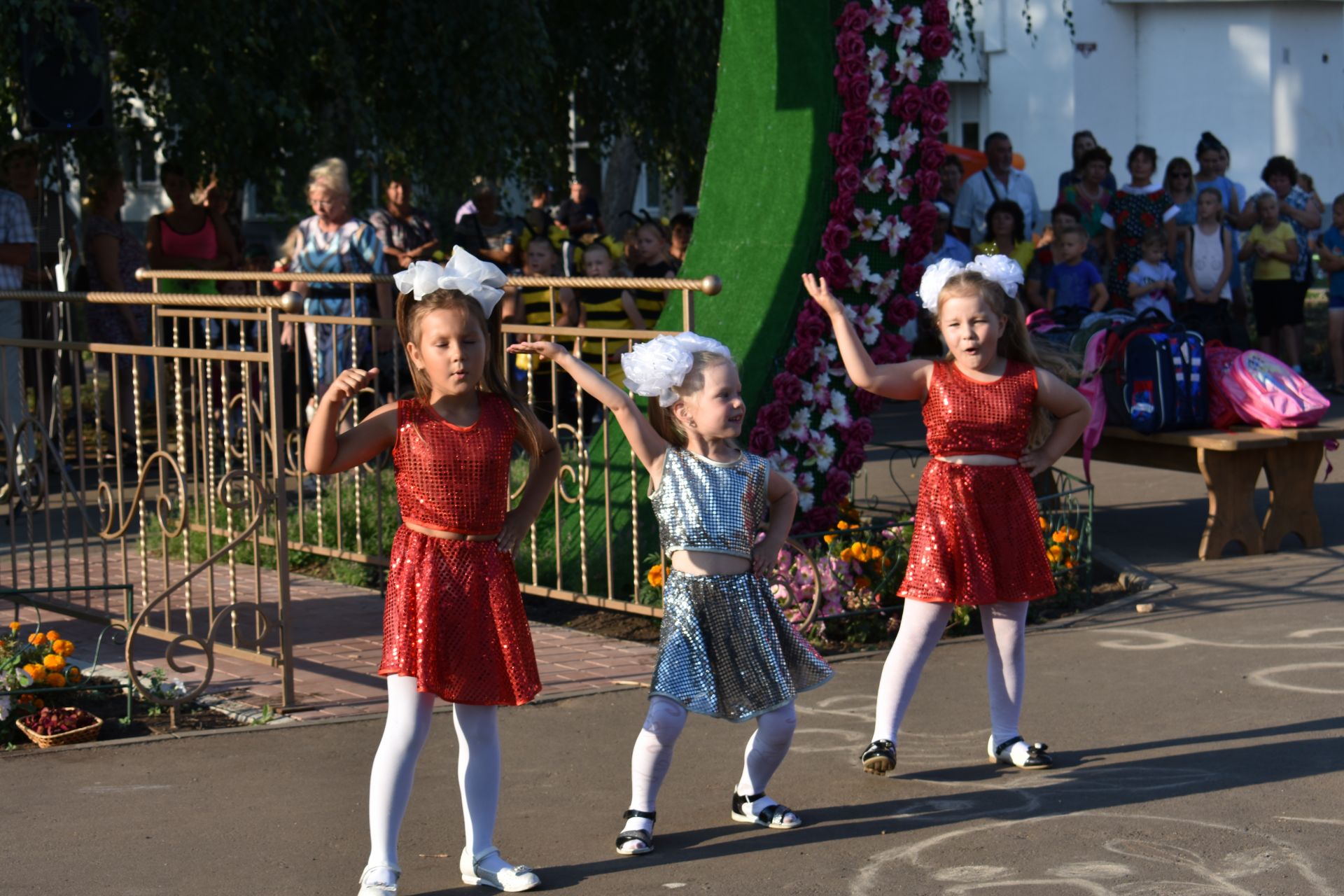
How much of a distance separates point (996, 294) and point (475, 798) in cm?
207

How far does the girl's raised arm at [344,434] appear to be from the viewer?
3.83 metres

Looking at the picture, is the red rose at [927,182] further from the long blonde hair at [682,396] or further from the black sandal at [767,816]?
the black sandal at [767,816]

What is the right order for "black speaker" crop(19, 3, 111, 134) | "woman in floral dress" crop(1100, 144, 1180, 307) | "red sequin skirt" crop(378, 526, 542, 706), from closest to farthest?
"red sequin skirt" crop(378, 526, 542, 706)
"black speaker" crop(19, 3, 111, 134)
"woman in floral dress" crop(1100, 144, 1180, 307)

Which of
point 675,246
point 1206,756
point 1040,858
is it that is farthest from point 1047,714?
point 675,246

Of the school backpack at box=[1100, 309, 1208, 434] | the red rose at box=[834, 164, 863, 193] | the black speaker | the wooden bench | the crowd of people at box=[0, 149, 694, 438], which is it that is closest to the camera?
the red rose at box=[834, 164, 863, 193]

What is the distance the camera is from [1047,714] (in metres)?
5.45

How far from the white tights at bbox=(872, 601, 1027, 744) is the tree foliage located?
8076 millimetres

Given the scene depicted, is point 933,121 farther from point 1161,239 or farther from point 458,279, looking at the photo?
point 1161,239

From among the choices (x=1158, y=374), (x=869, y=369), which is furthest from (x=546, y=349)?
(x=1158, y=374)

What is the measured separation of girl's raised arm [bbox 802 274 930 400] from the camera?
488cm

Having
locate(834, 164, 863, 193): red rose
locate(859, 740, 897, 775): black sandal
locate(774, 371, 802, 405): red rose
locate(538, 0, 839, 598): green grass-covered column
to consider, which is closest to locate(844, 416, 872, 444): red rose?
locate(774, 371, 802, 405): red rose

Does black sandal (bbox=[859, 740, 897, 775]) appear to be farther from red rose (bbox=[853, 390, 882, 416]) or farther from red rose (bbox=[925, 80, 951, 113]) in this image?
red rose (bbox=[925, 80, 951, 113])

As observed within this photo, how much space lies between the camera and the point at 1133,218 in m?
12.8

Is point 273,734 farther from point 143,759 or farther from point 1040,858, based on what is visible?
point 1040,858
